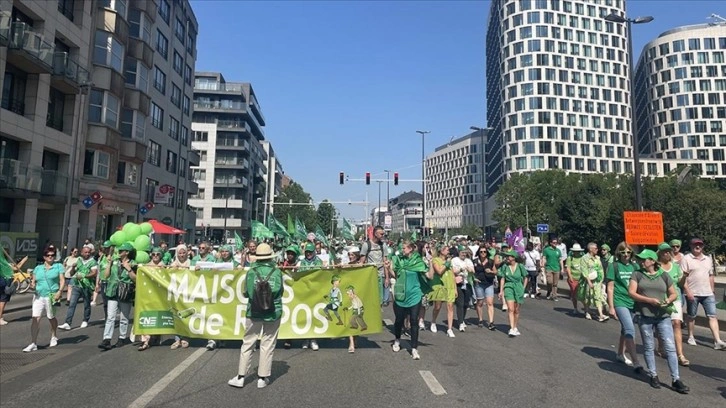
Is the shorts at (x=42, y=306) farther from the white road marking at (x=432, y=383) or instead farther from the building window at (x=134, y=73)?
the building window at (x=134, y=73)

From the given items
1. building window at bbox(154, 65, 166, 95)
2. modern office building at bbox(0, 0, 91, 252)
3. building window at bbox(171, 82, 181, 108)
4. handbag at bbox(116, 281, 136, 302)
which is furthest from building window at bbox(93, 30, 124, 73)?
handbag at bbox(116, 281, 136, 302)

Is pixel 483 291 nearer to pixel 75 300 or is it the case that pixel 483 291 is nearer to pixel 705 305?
pixel 705 305

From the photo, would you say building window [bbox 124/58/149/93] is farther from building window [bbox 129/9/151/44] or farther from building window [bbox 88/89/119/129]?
building window [bbox 88/89/119/129]

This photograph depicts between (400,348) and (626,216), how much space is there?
41.5ft

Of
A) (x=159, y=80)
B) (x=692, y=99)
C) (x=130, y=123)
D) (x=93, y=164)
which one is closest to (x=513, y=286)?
(x=93, y=164)

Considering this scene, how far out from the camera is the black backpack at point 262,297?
621 cm

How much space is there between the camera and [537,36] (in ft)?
299

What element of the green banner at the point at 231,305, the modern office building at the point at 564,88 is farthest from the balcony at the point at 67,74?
the modern office building at the point at 564,88

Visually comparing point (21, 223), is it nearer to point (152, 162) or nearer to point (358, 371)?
point (152, 162)

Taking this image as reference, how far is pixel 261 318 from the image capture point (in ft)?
20.7

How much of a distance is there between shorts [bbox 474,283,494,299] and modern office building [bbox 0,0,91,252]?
60.9ft

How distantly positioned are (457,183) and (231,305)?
134 metres

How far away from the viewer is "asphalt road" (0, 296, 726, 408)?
225 inches

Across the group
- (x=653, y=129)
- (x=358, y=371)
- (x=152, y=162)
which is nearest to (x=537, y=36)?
(x=653, y=129)
